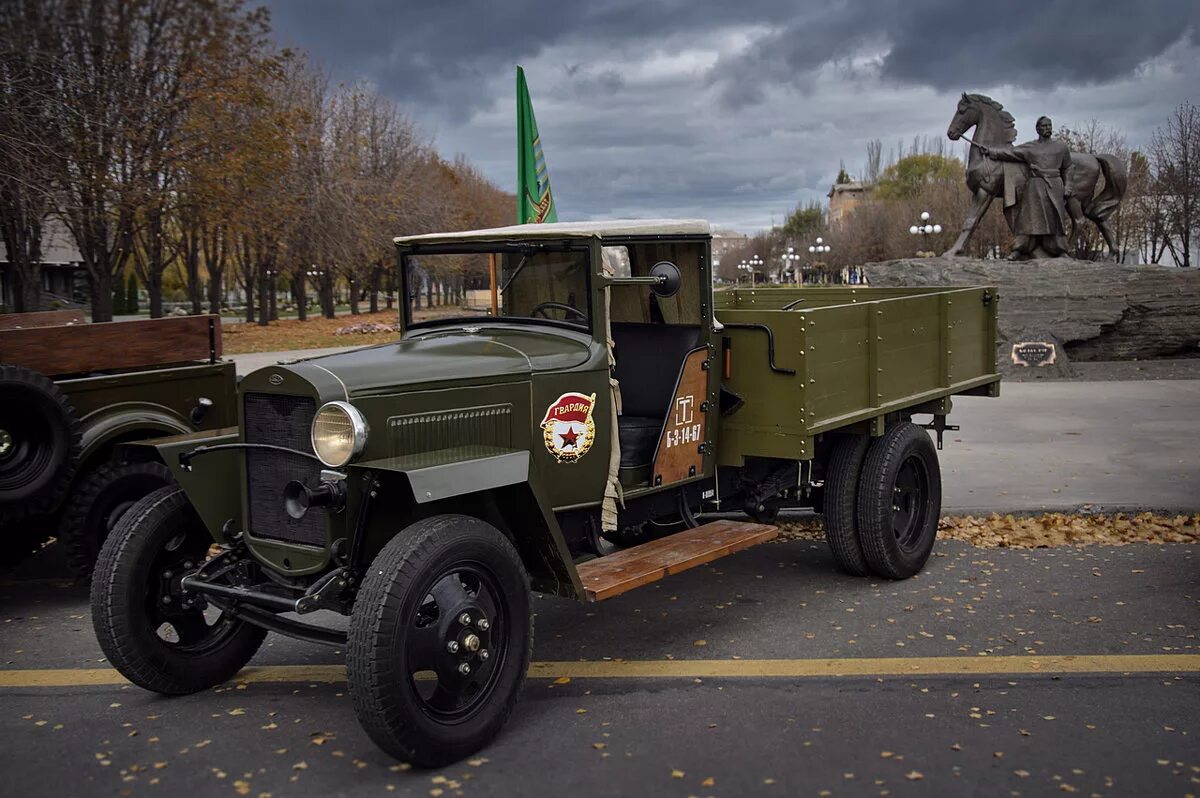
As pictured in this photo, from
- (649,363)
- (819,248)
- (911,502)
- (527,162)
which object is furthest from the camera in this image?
(819,248)

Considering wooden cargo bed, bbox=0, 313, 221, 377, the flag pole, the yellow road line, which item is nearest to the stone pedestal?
the yellow road line

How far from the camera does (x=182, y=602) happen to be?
201 inches

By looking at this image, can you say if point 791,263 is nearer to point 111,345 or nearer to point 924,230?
point 924,230

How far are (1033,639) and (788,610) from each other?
134 centimetres

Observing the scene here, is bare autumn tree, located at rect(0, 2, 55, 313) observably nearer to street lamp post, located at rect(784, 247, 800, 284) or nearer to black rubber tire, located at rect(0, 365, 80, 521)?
black rubber tire, located at rect(0, 365, 80, 521)

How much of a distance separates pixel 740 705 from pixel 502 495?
4.65ft

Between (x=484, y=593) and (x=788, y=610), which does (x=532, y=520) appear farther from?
(x=788, y=610)

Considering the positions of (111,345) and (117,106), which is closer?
(111,345)

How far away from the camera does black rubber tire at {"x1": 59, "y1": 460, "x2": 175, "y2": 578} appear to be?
21.5 feet

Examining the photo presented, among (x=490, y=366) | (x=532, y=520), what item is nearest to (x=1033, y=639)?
(x=532, y=520)

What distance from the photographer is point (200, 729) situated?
15.6 feet

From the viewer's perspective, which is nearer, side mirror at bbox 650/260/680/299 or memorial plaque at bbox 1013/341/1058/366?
side mirror at bbox 650/260/680/299

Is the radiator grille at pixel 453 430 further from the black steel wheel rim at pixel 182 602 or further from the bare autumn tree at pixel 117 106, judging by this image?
the bare autumn tree at pixel 117 106

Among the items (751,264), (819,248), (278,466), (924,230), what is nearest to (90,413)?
(278,466)
